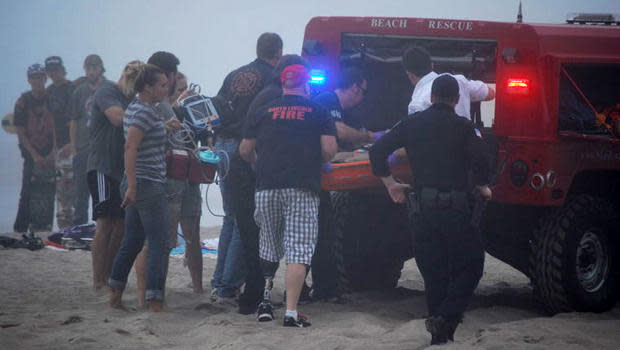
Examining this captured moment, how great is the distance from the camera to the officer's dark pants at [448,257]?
6.02m

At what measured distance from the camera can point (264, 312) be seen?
6844mm

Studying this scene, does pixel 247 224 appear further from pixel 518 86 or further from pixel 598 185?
pixel 598 185

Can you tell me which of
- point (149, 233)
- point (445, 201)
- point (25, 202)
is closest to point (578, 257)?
point (445, 201)

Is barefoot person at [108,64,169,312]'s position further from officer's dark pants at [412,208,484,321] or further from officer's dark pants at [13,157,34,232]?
officer's dark pants at [13,157,34,232]

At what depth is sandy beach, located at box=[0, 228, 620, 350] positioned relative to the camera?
5.93m

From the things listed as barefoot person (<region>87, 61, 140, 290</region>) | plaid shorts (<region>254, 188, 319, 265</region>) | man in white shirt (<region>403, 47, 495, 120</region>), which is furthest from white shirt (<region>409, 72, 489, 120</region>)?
barefoot person (<region>87, 61, 140, 290</region>)

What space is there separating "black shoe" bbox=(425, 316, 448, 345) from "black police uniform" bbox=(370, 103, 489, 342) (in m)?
0.10

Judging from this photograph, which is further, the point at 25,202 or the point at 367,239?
the point at 25,202

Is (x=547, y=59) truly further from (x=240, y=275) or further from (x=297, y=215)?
(x=240, y=275)

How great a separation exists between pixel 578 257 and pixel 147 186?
309cm

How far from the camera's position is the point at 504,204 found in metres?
7.36

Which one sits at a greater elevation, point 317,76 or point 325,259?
point 317,76

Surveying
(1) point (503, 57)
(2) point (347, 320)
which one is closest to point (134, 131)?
(2) point (347, 320)

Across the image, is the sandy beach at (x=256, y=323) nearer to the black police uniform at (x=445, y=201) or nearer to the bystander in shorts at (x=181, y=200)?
the black police uniform at (x=445, y=201)
